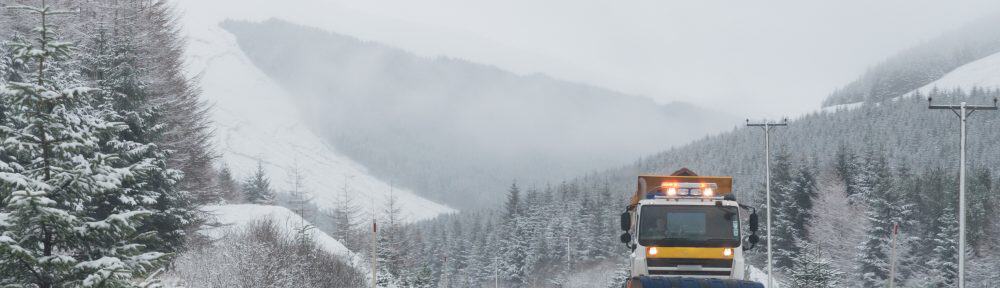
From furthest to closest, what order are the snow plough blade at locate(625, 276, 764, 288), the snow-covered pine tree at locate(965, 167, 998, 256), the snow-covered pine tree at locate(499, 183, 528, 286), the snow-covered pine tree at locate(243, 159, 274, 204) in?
the snow-covered pine tree at locate(499, 183, 528, 286) → the snow-covered pine tree at locate(243, 159, 274, 204) → the snow-covered pine tree at locate(965, 167, 998, 256) → the snow plough blade at locate(625, 276, 764, 288)

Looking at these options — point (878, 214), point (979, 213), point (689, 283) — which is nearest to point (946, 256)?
point (878, 214)

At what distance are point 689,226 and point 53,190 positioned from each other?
39.5 feet

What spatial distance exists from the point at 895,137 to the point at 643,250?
15148 cm

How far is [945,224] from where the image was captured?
60688 millimetres

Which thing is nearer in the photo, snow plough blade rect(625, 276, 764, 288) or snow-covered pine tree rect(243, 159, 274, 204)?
snow plough blade rect(625, 276, 764, 288)

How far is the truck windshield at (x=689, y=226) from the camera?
54.3 feet

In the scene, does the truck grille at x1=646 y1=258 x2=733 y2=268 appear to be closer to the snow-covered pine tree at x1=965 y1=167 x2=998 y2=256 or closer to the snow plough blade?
the snow plough blade

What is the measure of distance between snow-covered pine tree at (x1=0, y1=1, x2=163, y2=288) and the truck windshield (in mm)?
10497

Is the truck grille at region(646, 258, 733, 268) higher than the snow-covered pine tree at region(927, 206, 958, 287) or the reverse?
higher

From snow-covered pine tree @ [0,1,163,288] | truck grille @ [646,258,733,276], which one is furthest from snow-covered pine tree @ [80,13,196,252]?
snow-covered pine tree @ [0,1,163,288]

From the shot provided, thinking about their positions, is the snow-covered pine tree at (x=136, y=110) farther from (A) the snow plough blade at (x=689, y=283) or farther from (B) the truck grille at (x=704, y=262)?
(A) the snow plough blade at (x=689, y=283)

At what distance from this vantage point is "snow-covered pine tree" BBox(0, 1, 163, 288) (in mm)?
8039

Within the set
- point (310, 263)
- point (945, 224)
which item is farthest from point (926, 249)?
point (310, 263)

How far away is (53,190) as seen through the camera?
27.0ft
